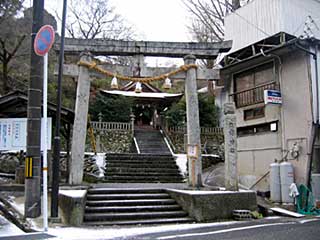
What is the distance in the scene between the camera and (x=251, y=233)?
7453 millimetres

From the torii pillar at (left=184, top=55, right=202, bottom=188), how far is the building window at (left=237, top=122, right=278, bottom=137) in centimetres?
400

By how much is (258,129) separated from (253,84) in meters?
2.18

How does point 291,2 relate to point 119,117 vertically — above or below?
above

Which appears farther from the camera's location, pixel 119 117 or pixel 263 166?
pixel 119 117

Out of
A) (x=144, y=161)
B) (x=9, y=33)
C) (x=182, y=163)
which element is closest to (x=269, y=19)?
(x=182, y=163)

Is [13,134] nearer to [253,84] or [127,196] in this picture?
[127,196]

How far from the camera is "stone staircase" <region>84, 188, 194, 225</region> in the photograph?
29.9 ft

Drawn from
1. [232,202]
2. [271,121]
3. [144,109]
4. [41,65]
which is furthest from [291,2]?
[144,109]

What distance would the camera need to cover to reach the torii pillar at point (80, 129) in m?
12.2

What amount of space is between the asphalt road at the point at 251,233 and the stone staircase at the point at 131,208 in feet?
5.03

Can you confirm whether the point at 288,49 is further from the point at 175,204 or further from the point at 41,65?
the point at 41,65

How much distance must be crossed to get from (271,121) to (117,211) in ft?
28.5

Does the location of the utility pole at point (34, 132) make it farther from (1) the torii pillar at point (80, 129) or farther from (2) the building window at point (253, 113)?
(2) the building window at point (253, 113)

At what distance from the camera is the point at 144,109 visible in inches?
1191
